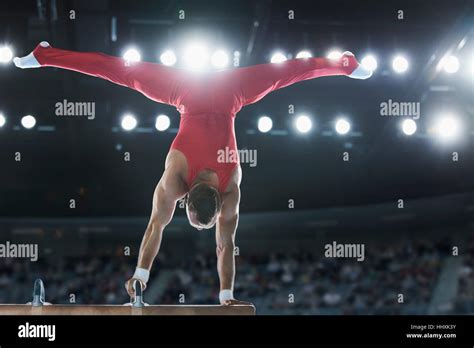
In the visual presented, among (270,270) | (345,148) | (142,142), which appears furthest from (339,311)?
(142,142)

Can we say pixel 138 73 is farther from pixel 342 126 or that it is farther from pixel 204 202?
pixel 342 126

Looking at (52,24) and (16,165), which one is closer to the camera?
(52,24)

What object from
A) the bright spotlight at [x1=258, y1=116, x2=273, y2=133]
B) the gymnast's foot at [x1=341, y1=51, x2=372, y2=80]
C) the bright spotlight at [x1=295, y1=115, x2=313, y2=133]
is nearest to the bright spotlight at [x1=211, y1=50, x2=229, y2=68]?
the bright spotlight at [x1=258, y1=116, x2=273, y2=133]

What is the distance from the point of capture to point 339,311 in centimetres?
932

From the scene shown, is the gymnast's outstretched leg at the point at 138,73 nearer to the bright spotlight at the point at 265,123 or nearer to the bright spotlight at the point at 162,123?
the bright spotlight at the point at 162,123

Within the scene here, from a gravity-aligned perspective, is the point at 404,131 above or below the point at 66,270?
above

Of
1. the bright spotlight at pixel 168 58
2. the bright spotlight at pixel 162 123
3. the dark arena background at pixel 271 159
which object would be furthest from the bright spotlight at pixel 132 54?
the bright spotlight at pixel 162 123

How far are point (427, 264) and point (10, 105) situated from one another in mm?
6096

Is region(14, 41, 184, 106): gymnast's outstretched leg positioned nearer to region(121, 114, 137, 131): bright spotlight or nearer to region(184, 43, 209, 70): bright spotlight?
region(184, 43, 209, 70): bright spotlight

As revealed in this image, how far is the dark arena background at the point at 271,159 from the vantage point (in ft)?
23.5

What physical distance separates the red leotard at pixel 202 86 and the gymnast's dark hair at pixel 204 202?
0.20 m

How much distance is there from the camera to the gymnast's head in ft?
12.4
